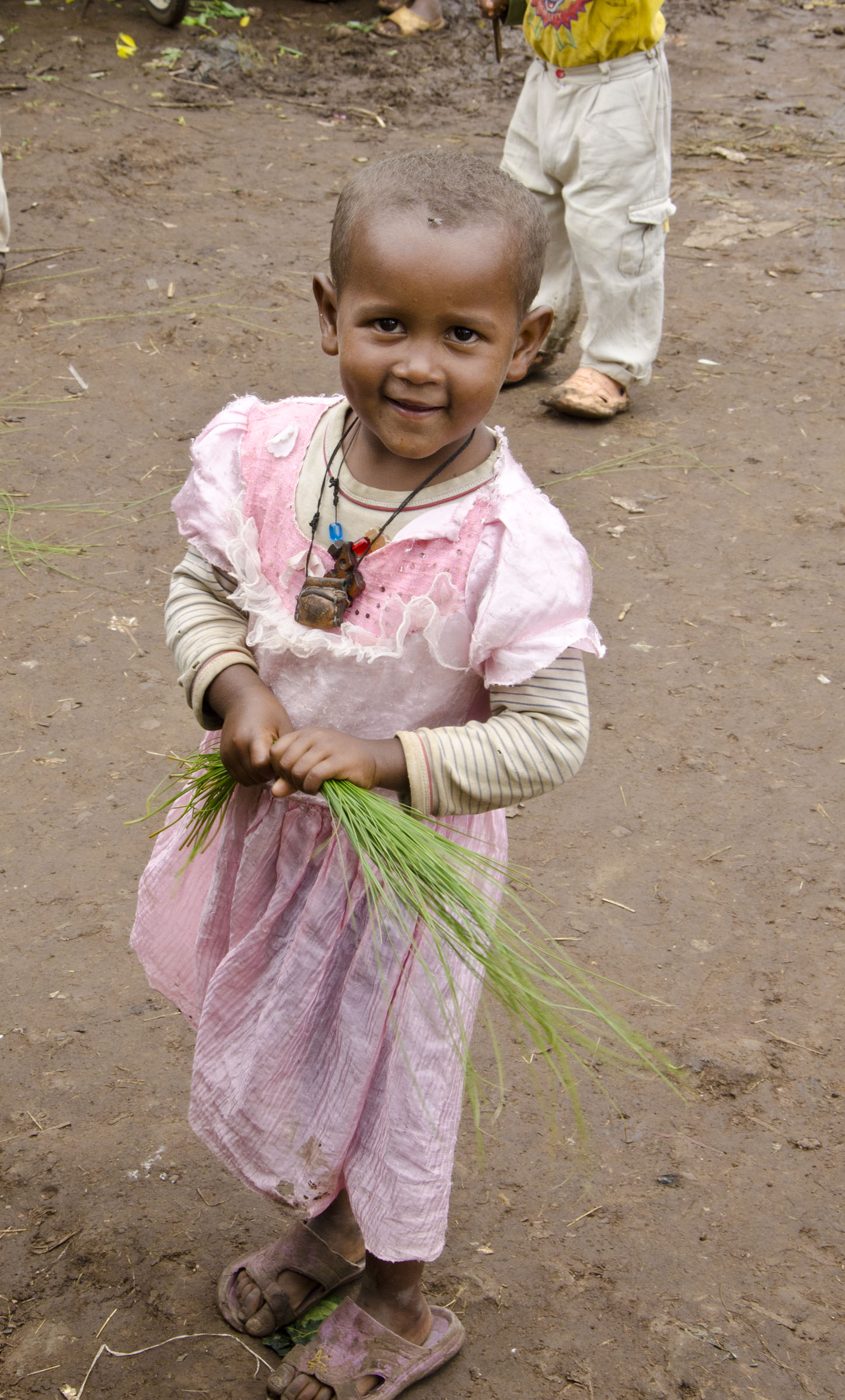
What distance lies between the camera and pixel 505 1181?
218 centimetres

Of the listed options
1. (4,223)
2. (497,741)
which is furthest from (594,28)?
(497,741)

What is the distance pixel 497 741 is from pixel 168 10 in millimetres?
7652

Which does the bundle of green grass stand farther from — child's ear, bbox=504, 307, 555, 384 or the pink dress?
child's ear, bbox=504, 307, 555, 384

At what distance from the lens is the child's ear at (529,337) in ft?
5.05

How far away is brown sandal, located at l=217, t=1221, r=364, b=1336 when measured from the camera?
1.92 m

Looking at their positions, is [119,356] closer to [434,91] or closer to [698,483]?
[698,483]

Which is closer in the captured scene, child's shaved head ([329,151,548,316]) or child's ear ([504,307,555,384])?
child's shaved head ([329,151,548,316])

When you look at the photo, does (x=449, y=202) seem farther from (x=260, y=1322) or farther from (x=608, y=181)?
(x=608, y=181)

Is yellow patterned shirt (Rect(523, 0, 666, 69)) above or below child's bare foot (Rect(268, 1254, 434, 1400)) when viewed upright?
above

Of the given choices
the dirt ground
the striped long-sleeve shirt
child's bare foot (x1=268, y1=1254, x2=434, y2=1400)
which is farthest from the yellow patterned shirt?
child's bare foot (x1=268, y1=1254, x2=434, y2=1400)

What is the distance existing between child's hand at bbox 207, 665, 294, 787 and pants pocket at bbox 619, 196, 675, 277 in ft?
10.8

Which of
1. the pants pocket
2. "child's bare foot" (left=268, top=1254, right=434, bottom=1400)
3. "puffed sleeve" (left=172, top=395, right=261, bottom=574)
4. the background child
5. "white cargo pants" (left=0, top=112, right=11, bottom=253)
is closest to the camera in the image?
"puffed sleeve" (left=172, top=395, right=261, bottom=574)

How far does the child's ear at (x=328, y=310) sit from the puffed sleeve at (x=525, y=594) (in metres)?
0.29

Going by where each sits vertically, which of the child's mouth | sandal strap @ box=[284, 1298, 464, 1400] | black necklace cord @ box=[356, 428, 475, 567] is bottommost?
sandal strap @ box=[284, 1298, 464, 1400]
